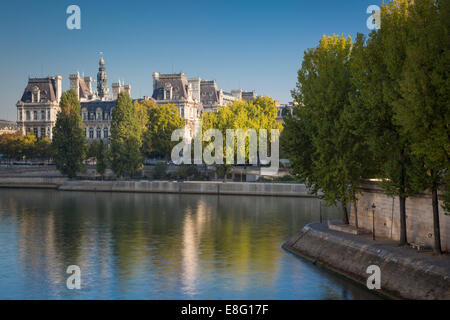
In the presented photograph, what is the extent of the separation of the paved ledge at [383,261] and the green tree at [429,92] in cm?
481

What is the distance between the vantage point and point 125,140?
10631 centimetres

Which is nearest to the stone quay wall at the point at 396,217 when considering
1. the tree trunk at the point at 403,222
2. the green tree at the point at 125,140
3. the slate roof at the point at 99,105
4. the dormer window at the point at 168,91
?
the tree trunk at the point at 403,222

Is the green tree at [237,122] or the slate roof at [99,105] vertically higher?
the slate roof at [99,105]

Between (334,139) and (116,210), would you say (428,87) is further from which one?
(116,210)

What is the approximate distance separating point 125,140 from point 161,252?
64.0 m

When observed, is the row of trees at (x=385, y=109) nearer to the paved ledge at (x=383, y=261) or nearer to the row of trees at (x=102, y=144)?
the paved ledge at (x=383, y=261)

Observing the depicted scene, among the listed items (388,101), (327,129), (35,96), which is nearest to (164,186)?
(327,129)

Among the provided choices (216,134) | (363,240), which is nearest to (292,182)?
(216,134)

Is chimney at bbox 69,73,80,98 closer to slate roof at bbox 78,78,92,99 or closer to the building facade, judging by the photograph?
slate roof at bbox 78,78,92,99

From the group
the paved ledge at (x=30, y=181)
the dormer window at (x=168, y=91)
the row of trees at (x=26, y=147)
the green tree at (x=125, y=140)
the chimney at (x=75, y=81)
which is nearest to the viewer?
the green tree at (x=125, y=140)

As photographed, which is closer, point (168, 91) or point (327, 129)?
point (327, 129)

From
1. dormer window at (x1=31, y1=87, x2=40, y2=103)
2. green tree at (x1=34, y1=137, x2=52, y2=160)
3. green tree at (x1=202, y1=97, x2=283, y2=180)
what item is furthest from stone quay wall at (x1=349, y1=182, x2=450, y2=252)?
dormer window at (x1=31, y1=87, x2=40, y2=103)

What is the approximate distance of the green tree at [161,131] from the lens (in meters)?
117

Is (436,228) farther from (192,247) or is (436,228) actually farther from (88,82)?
(88,82)
